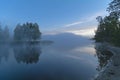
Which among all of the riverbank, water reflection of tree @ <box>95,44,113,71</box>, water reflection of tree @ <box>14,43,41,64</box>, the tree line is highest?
the tree line

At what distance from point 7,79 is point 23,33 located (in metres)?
132

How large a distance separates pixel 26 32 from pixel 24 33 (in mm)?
1621

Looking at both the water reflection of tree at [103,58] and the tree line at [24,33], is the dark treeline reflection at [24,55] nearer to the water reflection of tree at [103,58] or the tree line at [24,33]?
the water reflection of tree at [103,58]

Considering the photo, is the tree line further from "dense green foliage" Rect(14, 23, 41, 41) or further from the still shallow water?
the still shallow water

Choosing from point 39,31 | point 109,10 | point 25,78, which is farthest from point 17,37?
point 25,78

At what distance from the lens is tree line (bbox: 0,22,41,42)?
156 metres

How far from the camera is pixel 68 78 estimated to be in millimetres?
27938

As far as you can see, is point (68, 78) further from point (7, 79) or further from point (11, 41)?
point (11, 41)

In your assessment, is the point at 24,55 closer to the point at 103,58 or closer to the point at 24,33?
the point at 103,58

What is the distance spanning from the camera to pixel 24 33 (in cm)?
15812

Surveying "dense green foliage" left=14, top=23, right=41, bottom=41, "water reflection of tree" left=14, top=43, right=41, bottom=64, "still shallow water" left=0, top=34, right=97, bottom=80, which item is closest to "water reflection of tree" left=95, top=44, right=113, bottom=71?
"still shallow water" left=0, top=34, right=97, bottom=80

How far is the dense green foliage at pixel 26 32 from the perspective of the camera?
156375 mm

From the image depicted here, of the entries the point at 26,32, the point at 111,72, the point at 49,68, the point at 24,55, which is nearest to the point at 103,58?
the point at 49,68

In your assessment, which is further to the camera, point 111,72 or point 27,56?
point 27,56
